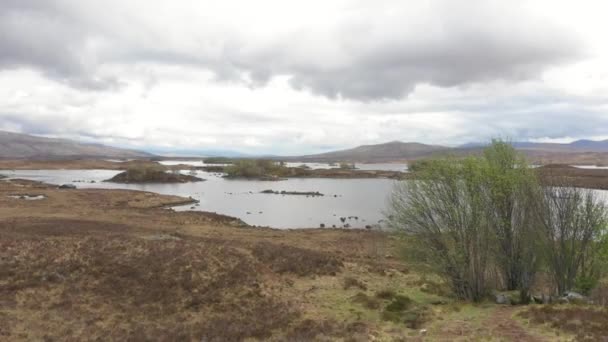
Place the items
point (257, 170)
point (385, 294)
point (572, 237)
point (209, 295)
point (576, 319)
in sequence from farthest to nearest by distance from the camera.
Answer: point (257, 170)
point (385, 294)
point (572, 237)
point (209, 295)
point (576, 319)

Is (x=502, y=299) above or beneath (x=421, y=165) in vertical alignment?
beneath

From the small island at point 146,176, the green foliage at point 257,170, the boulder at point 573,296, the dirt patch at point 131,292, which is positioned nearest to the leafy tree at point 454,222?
the boulder at point 573,296

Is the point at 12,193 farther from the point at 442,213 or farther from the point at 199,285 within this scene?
the point at 442,213

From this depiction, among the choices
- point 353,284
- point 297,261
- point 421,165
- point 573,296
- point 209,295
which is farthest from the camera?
point 297,261

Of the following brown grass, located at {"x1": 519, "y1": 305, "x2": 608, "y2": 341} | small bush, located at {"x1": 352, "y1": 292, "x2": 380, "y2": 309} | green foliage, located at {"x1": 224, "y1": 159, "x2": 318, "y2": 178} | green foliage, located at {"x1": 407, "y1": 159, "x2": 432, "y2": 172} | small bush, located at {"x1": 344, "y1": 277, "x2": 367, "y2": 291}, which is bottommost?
small bush, located at {"x1": 344, "y1": 277, "x2": 367, "y2": 291}

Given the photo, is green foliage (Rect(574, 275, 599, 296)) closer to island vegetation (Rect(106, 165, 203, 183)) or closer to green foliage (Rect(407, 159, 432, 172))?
green foliage (Rect(407, 159, 432, 172))

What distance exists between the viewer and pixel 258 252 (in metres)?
30.7

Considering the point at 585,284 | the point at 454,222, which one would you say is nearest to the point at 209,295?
the point at 454,222

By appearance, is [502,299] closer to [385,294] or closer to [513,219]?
[513,219]

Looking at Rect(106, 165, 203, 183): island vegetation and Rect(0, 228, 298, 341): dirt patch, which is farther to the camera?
Rect(106, 165, 203, 183): island vegetation

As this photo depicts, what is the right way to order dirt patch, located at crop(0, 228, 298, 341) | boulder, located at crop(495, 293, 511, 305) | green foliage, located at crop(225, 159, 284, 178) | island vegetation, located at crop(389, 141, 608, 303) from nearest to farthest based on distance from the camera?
dirt patch, located at crop(0, 228, 298, 341), boulder, located at crop(495, 293, 511, 305), island vegetation, located at crop(389, 141, 608, 303), green foliage, located at crop(225, 159, 284, 178)

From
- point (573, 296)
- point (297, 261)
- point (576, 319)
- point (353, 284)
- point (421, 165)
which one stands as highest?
point (421, 165)

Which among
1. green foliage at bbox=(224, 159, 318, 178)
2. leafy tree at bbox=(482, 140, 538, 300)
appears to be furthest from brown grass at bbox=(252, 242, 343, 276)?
green foliage at bbox=(224, 159, 318, 178)

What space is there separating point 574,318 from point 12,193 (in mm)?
99480
